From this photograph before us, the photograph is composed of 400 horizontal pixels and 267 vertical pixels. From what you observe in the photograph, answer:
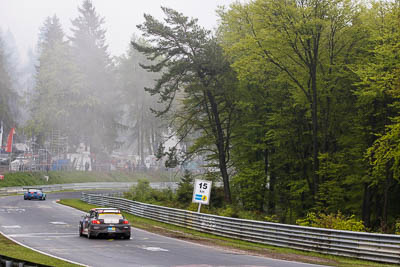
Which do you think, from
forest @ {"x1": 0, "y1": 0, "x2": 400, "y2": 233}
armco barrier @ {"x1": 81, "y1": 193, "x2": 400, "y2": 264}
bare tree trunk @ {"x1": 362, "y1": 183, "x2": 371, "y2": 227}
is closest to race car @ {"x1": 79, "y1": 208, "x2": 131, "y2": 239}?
armco barrier @ {"x1": 81, "y1": 193, "x2": 400, "y2": 264}

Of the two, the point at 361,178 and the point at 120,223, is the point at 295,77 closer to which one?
the point at 361,178

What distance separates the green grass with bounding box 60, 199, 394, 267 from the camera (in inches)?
705

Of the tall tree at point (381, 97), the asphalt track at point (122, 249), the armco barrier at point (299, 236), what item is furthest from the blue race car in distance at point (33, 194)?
the tall tree at point (381, 97)

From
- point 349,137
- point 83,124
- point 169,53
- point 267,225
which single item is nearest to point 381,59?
point 349,137

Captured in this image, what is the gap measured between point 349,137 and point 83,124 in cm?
5578

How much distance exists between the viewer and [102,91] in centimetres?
8969

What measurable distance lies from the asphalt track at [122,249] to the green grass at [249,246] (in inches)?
41.8

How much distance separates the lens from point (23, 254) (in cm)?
1766

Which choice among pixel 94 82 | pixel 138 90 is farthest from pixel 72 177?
pixel 138 90

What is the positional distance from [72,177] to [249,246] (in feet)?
196

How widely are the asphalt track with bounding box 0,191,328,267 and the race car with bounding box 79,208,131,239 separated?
0.35m

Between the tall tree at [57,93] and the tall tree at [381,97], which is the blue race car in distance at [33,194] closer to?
the tall tree at [57,93]

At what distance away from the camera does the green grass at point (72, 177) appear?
68438mm

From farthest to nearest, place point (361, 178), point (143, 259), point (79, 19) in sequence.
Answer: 1. point (79, 19)
2. point (361, 178)
3. point (143, 259)
